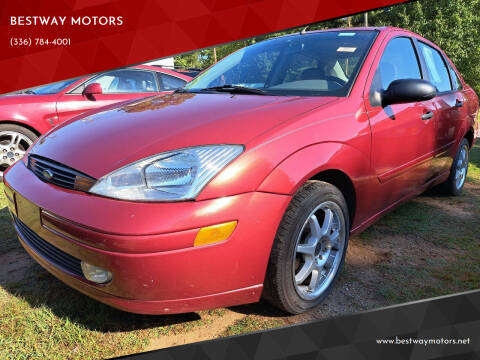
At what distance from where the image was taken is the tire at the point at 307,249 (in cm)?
161

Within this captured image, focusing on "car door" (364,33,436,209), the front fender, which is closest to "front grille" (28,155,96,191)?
the front fender

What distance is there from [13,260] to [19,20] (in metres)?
3.19

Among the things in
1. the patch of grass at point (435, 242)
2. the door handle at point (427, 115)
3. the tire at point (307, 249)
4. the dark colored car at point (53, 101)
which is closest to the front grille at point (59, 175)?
the tire at point (307, 249)

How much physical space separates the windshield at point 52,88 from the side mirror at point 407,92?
3858mm

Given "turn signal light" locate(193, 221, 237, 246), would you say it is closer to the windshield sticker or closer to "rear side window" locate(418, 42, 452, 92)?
the windshield sticker

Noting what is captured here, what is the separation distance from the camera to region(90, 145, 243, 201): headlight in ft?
4.64

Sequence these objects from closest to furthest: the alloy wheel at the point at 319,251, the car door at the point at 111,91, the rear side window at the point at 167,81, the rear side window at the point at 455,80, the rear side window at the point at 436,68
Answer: the alloy wheel at the point at 319,251
the rear side window at the point at 436,68
the rear side window at the point at 455,80
the car door at the point at 111,91
the rear side window at the point at 167,81

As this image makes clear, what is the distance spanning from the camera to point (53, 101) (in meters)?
4.29

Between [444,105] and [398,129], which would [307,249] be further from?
[444,105]

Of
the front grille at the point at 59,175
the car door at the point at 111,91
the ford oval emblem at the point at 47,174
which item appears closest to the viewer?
the front grille at the point at 59,175

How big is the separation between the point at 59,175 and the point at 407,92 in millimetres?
1977

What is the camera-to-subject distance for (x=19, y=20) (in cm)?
412

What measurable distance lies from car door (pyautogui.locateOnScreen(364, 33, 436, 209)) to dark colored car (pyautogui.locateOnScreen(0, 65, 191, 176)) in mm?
3163

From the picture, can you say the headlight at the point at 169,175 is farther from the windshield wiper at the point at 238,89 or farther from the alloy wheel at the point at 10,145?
the alloy wheel at the point at 10,145
